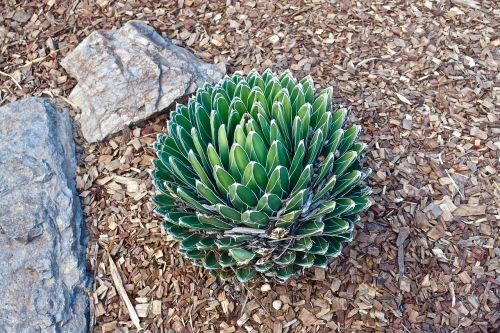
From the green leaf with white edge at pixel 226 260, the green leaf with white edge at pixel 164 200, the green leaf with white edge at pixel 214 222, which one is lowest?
the green leaf with white edge at pixel 226 260

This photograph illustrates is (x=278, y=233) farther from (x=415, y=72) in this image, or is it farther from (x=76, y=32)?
(x=76, y=32)

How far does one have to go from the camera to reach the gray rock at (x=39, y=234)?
2549 mm

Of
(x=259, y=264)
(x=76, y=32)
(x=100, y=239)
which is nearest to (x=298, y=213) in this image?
(x=259, y=264)

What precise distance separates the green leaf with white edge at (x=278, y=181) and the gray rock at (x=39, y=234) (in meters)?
1.10

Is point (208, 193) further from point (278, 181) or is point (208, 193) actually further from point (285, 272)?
point (285, 272)

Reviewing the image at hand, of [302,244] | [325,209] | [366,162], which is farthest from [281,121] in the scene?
[366,162]

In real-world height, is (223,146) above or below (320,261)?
above

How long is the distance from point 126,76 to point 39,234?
1048 millimetres

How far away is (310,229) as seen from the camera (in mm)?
2250

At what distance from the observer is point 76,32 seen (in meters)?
3.69

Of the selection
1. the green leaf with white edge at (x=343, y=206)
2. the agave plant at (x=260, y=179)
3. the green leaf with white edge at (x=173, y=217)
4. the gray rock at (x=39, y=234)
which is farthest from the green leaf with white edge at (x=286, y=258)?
the gray rock at (x=39, y=234)

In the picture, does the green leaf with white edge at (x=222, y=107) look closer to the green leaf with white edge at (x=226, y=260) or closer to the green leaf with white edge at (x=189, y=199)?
the green leaf with white edge at (x=189, y=199)

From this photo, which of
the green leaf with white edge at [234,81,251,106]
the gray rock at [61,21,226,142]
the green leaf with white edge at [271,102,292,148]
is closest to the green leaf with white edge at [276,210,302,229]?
the green leaf with white edge at [271,102,292,148]

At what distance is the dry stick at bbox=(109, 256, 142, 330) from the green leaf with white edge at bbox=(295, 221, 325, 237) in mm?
901
